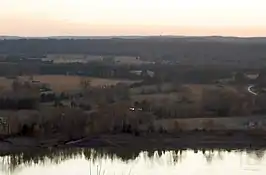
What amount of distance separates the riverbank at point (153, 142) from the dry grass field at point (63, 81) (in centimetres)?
721

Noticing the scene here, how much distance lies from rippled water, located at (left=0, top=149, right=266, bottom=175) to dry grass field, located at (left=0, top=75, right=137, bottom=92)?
886 centimetres

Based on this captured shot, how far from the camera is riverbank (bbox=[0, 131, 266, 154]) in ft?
65.3

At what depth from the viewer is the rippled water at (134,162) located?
16.0m

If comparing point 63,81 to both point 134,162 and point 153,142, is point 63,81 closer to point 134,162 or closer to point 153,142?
point 153,142

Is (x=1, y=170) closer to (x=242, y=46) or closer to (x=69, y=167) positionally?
(x=69, y=167)

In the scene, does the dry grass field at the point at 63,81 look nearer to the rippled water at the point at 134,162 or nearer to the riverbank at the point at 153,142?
the riverbank at the point at 153,142

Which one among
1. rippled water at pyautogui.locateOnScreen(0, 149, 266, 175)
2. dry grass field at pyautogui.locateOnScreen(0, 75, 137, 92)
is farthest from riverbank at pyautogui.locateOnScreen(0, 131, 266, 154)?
dry grass field at pyautogui.locateOnScreen(0, 75, 137, 92)

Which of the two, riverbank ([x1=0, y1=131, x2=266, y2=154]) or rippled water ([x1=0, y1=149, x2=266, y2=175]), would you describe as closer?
rippled water ([x1=0, y1=149, x2=266, y2=175])

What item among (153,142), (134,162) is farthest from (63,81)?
(134,162)

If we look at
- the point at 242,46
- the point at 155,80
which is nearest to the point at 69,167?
the point at 155,80

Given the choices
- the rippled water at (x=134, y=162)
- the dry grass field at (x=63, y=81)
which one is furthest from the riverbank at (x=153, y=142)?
the dry grass field at (x=63, y=81)

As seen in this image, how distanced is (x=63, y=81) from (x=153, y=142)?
11.0 metres

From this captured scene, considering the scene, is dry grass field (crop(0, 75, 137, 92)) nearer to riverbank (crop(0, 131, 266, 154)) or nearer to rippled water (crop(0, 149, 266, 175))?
riverbank (crop(0, 131, 266, 154))

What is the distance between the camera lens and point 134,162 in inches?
692
